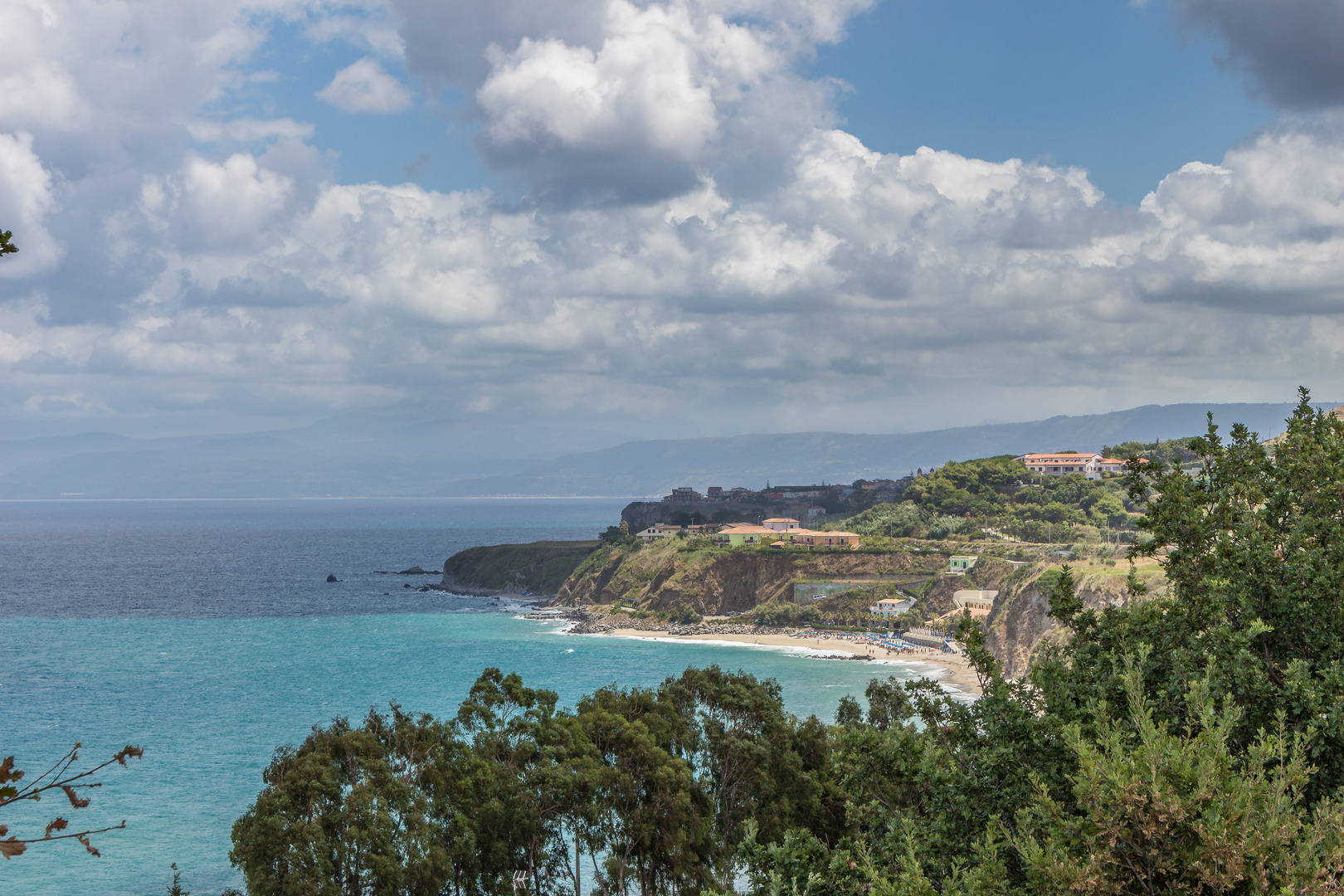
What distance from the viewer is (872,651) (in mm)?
78750

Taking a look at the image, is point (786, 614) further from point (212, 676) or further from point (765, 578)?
point (212, 676)

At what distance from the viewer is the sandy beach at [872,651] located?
6706cm

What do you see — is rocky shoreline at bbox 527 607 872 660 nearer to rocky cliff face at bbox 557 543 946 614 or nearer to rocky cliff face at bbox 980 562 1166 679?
rocky cliff face at bbox 557 543 946 614

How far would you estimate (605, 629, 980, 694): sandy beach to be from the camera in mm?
67062

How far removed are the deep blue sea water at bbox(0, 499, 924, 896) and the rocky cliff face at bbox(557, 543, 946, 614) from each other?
12649 mm

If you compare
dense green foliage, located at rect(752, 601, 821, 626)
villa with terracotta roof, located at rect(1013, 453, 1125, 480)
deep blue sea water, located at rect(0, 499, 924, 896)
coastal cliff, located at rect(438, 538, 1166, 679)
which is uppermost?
villa with terracotta roof, located at rect(1013, 453, 1125, 480)

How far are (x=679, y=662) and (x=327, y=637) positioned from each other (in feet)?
122

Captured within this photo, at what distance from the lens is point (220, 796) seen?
44.1m

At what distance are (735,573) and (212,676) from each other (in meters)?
51.9

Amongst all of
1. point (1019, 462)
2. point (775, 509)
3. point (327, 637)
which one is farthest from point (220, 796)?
point (775, 509)

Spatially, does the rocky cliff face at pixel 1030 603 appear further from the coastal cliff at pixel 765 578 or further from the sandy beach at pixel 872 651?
the sandy beach at pixel 872 651

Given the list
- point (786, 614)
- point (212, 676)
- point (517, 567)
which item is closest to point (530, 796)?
point (212, 676)

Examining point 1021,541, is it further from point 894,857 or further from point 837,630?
point 894,857

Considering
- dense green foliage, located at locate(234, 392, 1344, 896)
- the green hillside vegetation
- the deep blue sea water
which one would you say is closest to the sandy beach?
the deep blue sea water
